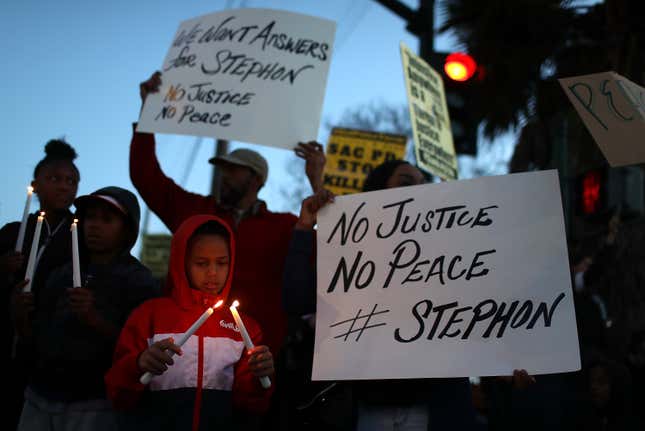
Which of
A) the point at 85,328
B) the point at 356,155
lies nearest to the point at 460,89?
the point at 356,155

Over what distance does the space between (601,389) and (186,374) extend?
129 inches

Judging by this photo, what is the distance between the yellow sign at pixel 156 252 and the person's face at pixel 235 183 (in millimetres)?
20398

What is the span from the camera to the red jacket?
3.38 meters

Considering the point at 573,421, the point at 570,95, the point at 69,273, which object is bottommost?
the point at 573,421

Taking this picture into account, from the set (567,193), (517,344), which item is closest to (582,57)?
(567,193)

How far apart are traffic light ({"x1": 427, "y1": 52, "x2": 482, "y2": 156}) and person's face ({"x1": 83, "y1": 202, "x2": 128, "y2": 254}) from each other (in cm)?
383

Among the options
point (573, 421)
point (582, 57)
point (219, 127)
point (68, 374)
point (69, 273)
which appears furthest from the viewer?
point (582, 57)

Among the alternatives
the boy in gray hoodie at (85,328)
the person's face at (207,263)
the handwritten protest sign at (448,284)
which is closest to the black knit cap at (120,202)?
the boy in gray hoodie at (85,328)

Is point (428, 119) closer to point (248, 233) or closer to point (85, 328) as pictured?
point (248, 233)

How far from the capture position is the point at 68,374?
2.82 m

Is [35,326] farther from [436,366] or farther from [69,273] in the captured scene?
[436,366]

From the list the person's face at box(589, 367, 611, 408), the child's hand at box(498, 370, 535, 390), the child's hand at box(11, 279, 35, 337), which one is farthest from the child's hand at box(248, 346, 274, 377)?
the person's face at box(589, 367, 611, 408)

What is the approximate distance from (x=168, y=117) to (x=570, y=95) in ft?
7.01

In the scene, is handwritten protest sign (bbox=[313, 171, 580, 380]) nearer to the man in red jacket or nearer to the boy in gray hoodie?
the man in red jacket
